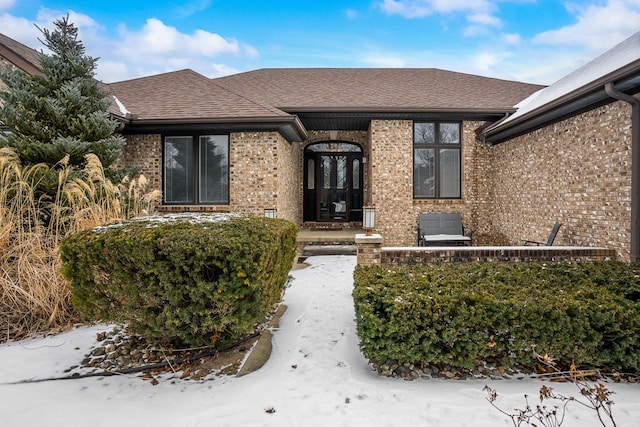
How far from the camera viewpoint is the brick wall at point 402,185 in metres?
9.09

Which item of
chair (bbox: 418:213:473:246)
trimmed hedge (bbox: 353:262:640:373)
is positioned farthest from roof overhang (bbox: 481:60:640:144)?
trimmed hedge (bbox: 353:262:640:373)

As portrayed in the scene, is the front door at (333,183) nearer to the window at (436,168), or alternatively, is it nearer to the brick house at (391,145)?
the brick house at (391,145)

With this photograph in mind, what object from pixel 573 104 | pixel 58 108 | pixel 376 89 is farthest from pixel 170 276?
pixel 376 89

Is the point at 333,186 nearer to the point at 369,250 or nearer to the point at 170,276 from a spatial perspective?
the point at 369,250

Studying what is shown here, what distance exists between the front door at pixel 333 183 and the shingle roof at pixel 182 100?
3.25 m

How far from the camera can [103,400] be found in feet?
8.03

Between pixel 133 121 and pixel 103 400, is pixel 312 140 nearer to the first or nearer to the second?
pixel 133 121

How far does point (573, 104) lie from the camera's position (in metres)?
5.58

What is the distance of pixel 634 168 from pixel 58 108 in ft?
28.6

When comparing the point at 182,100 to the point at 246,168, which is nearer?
the point at 246,168

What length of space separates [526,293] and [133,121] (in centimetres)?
837

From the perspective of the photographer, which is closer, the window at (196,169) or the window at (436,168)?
the window at (196,169)

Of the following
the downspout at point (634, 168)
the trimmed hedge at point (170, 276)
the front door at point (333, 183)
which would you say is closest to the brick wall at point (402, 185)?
the front door at point (333, 183)

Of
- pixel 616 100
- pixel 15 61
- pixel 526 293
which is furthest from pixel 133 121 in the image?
pixel 616 100
